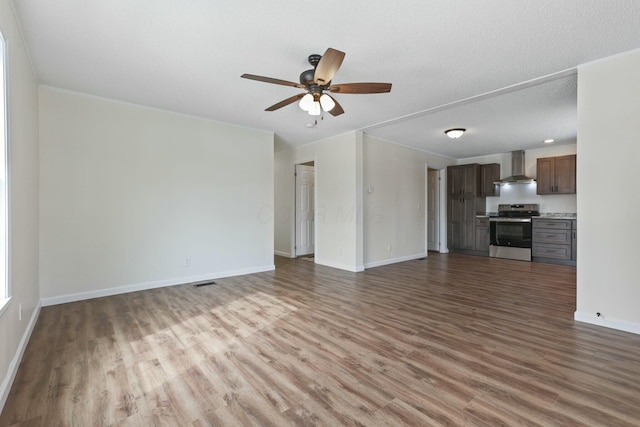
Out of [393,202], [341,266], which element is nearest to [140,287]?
[341,266]

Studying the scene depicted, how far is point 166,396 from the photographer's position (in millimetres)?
1735

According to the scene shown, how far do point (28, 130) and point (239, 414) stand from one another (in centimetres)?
312

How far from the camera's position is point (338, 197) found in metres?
5.54

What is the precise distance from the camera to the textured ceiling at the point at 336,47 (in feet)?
6.76

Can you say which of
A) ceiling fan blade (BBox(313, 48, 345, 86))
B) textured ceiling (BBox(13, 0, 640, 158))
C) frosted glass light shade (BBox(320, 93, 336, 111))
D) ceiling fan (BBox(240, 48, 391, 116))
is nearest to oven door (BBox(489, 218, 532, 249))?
textured ceiling (BBox(13, 0, 640, 158))

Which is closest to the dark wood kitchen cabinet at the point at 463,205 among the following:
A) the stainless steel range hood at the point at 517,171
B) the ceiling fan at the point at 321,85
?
the stainless steel range hood at the point at 517,171

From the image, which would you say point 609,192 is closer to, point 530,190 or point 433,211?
point 530,190

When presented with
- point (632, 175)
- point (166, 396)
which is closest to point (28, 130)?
point (166, 396)

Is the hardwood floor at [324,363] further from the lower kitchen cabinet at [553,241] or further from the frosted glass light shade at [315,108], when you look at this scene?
the lower kitchen cabinet at [553,241]

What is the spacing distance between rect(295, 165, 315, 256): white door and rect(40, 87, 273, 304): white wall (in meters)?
1.60

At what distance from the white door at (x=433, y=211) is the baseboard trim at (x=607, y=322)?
15.8 feet

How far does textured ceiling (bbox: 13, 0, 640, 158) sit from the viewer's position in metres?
2.06

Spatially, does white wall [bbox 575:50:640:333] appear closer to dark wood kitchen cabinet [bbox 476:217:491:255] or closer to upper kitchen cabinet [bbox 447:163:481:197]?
dark wood kitchen cabinet [bbox 476:217:491:255]

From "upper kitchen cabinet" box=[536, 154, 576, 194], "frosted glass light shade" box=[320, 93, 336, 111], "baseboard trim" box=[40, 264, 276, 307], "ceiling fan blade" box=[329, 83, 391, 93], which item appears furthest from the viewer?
"upper kitchen cabinet" box=[536, 154, 576, 194]
